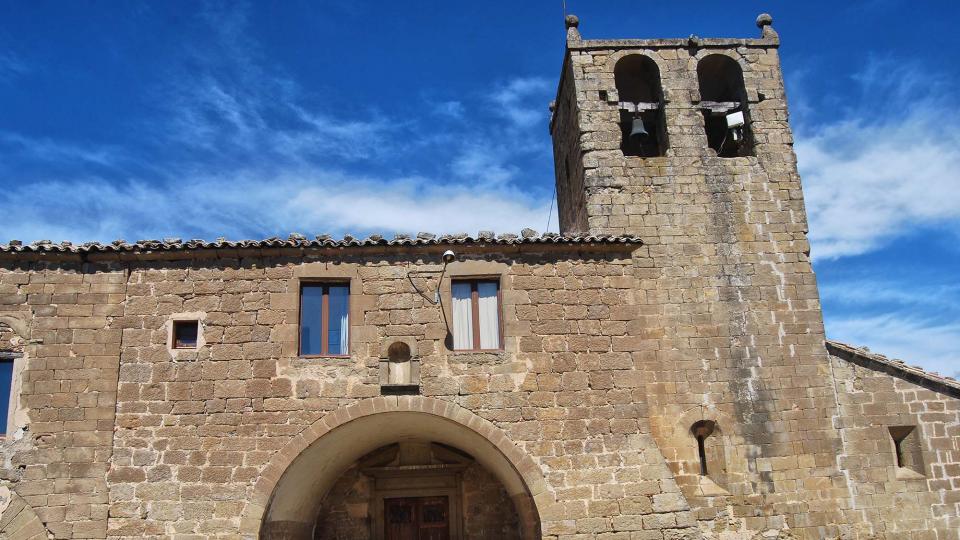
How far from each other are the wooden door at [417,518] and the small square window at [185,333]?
478cm

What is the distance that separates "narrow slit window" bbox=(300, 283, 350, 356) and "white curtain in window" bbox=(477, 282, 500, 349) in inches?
80.0

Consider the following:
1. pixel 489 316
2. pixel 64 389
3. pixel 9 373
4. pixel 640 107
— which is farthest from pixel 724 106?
pixel 9 373

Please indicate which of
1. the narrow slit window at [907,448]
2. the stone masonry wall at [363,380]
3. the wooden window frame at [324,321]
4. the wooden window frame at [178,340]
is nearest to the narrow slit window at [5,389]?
the stone masonry wall at [363,380]

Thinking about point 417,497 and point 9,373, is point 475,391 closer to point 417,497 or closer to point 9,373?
point 417,497

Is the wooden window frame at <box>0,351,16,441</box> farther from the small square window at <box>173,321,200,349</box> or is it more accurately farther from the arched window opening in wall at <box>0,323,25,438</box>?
the small square window at <box>173,321,200,349</box>

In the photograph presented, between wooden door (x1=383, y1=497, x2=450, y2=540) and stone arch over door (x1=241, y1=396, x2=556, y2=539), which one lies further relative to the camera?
wooden door (x1=383, y1=497, x2=450, y2=540)

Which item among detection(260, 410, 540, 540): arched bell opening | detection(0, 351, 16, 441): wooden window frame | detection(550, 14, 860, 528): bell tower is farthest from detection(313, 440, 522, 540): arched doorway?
detection(0, 351, 16, 441): wooden window frame

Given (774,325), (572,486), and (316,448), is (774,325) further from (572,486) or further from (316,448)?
(316,448)

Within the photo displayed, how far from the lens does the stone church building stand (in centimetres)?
1125

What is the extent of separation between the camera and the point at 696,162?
49.4ft

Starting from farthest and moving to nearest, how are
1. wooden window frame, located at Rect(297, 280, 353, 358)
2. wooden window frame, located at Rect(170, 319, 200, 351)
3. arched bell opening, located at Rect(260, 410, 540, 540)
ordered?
arched bell opening, located at Rect(260, 410, 540, 540) → wooden window frame, located at Rect(297, 280, 353, 358) → wooden window frame, located at Rect(170, 319, 200, 351)

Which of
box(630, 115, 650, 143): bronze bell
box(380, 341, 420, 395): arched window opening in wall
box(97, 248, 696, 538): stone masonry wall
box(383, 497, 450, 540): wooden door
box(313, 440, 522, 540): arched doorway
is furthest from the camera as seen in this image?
box(630, 115, 650, 143): bronze bell

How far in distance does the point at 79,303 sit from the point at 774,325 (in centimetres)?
1127

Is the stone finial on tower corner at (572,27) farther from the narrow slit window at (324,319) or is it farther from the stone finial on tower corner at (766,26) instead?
the narrow slit window at (324,319)
